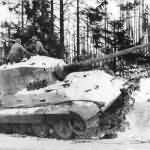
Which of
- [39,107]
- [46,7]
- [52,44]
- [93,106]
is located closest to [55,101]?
[39,107]

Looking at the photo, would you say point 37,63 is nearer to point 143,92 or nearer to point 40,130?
point 40,130

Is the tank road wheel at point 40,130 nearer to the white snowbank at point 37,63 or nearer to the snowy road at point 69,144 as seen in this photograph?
the snowy road at point 69,144

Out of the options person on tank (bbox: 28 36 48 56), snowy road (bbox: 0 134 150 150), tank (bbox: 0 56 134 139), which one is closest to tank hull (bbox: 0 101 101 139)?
tank (bbox: 0 56 134 139)

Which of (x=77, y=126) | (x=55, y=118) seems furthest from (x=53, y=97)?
(x=77, y=126)

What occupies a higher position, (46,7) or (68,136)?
(46,7)

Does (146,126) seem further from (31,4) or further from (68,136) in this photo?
(31,4)

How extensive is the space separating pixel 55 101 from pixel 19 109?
1.27 m

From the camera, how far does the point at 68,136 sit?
983 cm

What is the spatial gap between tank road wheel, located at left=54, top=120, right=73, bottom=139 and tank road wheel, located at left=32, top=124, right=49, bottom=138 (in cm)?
41

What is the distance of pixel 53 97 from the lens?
1005 cm

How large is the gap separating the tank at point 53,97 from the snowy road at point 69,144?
51 cm

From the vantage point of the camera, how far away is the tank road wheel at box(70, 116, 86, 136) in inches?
369

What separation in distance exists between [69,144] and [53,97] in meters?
1.52

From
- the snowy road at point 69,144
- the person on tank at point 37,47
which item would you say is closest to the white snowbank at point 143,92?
the snowy road at point 69,144
